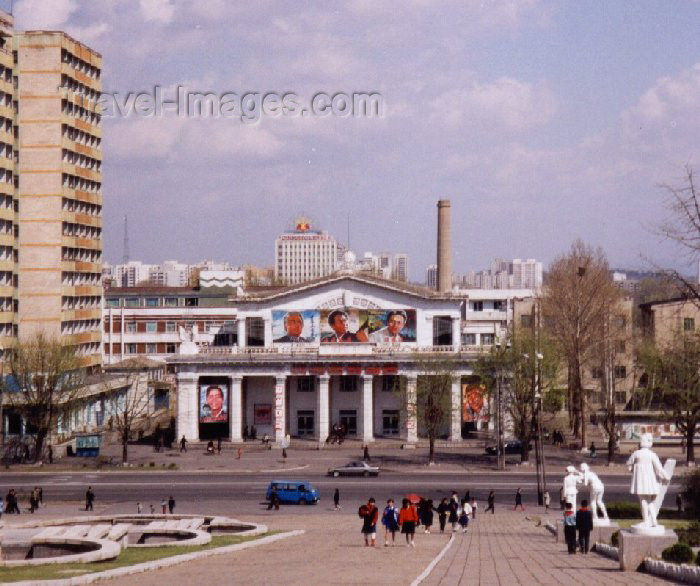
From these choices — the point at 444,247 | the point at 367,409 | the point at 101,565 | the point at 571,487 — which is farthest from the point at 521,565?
the point at 444,247

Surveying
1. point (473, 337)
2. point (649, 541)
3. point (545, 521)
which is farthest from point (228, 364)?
point (649, 541)

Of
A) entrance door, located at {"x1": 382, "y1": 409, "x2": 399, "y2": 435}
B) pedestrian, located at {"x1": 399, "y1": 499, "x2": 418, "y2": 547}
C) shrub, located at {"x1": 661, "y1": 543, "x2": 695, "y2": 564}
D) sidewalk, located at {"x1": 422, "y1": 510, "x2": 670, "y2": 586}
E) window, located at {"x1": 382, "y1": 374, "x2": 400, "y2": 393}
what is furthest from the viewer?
entrance door, located at {"x1": 382, "y1": 409, "x2": 399, "y2": 435}

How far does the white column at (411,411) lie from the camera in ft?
303

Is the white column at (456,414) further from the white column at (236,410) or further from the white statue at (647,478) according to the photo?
the white statue at (647,478)

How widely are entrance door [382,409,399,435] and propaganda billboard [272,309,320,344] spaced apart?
28.3 feet

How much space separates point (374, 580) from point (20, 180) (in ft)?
262

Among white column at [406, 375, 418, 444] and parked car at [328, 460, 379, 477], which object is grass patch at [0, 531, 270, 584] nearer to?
parked car at [328, 460, 379, 477]

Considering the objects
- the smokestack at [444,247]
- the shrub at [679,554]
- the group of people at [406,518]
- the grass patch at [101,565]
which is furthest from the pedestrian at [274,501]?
the smokestack at [444,247]

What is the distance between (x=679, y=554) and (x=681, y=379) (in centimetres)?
5563

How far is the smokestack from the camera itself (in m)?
120

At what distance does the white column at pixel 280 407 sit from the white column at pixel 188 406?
627 centimetres

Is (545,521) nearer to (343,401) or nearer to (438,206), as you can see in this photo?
(343,401)

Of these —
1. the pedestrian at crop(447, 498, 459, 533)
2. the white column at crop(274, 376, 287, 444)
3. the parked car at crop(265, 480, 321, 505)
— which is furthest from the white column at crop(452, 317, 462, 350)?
the pedestrian at crop(447, 498, 459, 533)

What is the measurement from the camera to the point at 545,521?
51094mm
